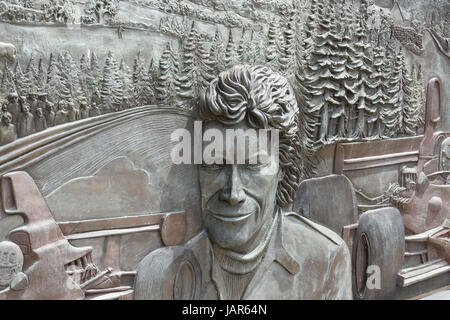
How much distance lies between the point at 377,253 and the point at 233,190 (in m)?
1.74

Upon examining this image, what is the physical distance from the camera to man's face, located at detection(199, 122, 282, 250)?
3.24 m

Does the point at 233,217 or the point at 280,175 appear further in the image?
the point at 280,175

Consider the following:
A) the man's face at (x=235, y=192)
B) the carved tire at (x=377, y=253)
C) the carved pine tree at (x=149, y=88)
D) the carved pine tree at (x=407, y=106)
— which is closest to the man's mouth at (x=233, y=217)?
the man's face at (x=235, y=192)

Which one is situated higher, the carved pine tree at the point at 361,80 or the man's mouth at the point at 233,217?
the carved pine tree at the point at 361,80

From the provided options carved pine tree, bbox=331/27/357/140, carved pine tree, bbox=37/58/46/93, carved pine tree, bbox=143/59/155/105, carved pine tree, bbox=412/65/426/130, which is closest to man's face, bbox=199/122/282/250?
carved pine tree, bbox=143/59/155/105

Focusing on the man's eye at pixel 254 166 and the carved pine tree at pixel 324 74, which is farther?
the carved pine tree at pixel 324 74

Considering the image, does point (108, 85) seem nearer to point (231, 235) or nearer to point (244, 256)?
point (231, 235)

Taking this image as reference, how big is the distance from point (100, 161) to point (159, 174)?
16.7 inches

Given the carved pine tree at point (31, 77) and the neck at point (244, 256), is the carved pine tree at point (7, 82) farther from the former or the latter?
the neck at point (244, 256)

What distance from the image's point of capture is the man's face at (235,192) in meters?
3.24

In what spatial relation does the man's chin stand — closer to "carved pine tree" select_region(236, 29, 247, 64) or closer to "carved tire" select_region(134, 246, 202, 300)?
"carved tire" select_region(134, 246, 202, 300)

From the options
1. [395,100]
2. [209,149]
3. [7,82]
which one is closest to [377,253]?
[395,100]

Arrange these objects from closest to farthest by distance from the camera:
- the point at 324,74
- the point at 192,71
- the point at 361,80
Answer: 1. the point at 192,71
2. the point at 324,74
3. the point at 361,80

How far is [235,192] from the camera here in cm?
319
